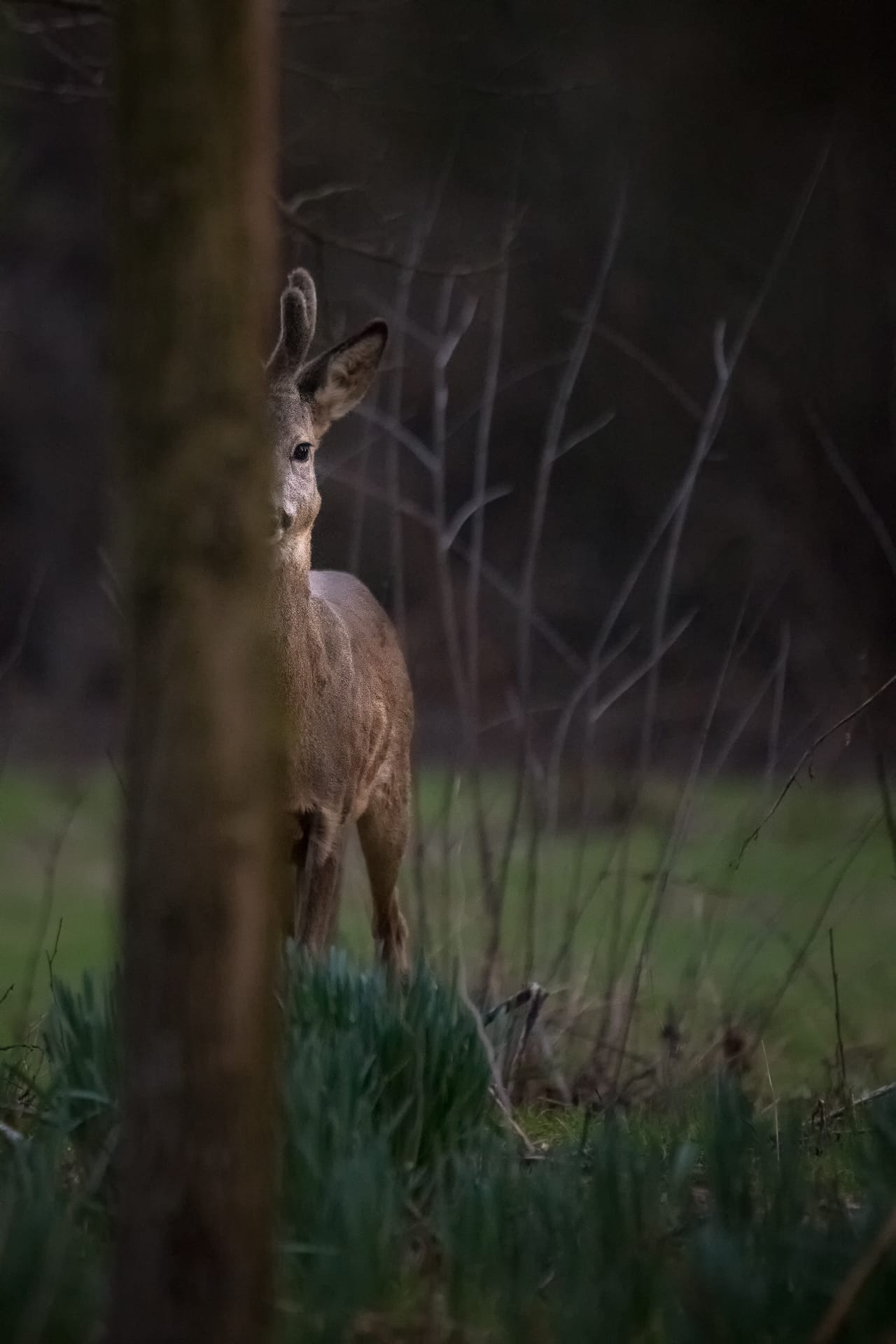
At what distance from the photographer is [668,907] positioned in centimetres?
1037

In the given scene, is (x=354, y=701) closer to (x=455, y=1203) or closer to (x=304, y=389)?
(x=304, y=389)

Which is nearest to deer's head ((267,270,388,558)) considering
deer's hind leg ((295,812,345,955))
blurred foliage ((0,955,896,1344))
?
deer's hind leg ((295,812,345,955))

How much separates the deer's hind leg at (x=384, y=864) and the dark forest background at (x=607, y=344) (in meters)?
7.58

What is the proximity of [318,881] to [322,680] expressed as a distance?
656 mm

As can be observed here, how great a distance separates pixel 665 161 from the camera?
678 inches

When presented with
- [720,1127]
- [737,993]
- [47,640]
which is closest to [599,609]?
[47,640]

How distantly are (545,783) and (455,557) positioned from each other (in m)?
12.8

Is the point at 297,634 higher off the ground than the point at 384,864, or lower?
higher

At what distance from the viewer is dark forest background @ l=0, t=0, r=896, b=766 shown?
1553 cm

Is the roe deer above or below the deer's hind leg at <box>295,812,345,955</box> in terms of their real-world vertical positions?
above

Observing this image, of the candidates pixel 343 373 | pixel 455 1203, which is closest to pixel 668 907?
pixel 343 373

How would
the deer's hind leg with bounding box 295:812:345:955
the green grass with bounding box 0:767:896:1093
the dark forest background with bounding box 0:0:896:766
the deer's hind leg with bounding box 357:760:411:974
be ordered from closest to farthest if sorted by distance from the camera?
the deer's hind leg with bounding box 295:812:345:955, the green grass with bounding box 0:767:896:1093, the deer's hind leg with bounding box 357:760:411:974, the dark forest background with bounding box 0:0:896:766

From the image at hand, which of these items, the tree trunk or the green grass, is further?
the green grass

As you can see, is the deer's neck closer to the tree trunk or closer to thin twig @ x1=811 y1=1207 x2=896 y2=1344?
the tree trunk
